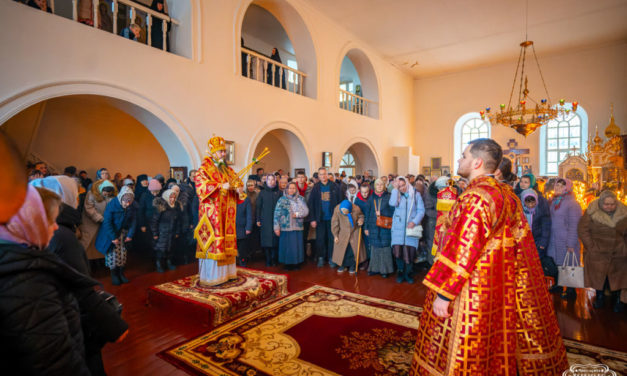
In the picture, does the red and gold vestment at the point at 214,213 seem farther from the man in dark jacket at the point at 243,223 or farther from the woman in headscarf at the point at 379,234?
the woman in headscarf at the point at 379,234

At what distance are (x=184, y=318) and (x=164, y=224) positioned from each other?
7.72 feet

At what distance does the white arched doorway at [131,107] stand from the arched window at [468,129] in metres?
12.5

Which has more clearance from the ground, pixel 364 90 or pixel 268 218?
pixel 364 90

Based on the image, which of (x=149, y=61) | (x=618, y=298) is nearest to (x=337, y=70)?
(x=149, y=61)

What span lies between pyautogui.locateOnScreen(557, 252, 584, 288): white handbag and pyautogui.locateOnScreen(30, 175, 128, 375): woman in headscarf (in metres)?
5.30

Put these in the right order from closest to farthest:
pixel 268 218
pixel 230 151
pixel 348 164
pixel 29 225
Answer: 1. pixel 29 225
2. pixel 268 218
3. pixel 230 151
4. pixel 348 164

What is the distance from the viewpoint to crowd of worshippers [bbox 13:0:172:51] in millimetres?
5428

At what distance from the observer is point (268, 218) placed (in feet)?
21.5

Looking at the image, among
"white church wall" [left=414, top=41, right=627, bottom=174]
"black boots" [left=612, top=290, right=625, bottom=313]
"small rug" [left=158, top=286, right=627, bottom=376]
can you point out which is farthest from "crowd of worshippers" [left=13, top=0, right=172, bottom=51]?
"white church wall" [left=414, top=41, right=627, bottom=174]

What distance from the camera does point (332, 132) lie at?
10961mm

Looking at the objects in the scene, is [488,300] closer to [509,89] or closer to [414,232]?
[414,232]

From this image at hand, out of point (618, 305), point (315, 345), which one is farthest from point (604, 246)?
point (315, 345)

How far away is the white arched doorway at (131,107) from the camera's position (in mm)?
4641

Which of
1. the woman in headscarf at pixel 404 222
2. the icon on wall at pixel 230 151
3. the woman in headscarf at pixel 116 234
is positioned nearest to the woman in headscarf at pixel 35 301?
the woman in headscarf at pixel 116 234
